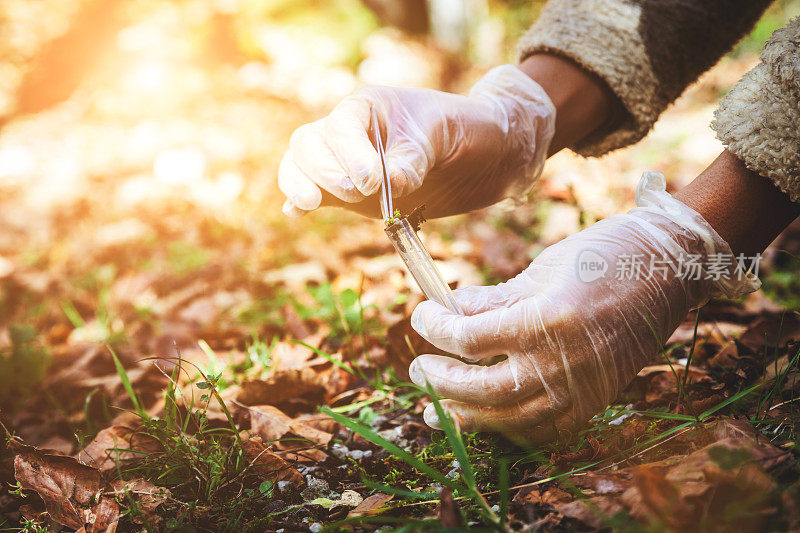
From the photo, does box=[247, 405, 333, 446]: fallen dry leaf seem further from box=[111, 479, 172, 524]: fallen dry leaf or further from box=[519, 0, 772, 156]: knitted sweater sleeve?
box=[519, 0, 772, 156]: knitted sweater sleeve

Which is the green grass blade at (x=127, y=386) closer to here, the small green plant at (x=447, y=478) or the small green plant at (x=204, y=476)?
the small green plant at (x=204, y=476)

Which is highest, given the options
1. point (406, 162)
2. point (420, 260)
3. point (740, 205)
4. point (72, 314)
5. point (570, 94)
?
point (570, 94)

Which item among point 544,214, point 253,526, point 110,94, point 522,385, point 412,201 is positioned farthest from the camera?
point 110,94

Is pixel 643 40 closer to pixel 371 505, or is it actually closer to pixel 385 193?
pixel 385 193

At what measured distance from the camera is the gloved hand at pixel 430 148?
4.99 ft

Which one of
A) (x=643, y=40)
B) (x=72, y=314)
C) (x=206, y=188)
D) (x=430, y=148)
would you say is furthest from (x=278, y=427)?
(x=206, y=188)

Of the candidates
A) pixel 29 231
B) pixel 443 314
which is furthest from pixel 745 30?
pixel 29 231

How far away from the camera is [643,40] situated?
2.03 meters

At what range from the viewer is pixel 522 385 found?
4.05 feet

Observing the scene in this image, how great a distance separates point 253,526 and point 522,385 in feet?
2.35

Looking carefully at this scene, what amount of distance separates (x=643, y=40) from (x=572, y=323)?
1469 millimetres

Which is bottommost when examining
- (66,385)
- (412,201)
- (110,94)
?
(66,385)

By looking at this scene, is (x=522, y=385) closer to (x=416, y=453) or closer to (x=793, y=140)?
(x=416, y=453)

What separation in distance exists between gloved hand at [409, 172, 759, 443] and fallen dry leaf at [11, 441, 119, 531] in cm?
82
